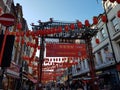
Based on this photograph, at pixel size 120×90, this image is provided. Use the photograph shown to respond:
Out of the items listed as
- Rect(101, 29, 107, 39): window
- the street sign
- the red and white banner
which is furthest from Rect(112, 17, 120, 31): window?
the street sign

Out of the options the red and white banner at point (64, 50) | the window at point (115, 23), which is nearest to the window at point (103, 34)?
the window at point (115, 23)

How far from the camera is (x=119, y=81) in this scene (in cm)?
1725

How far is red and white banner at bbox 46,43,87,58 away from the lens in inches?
618

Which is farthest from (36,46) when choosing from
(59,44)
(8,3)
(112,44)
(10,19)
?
(10,19)

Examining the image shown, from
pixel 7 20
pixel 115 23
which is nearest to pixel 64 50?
pixel 115 23

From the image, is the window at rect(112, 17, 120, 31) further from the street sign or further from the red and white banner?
the street sign

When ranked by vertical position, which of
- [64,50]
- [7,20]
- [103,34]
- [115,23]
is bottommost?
[7,20]

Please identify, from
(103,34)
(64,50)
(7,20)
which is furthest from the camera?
(103,34)

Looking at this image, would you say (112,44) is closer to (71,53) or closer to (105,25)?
(105,25)

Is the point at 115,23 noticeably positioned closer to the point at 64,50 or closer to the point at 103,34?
the point at 103,34

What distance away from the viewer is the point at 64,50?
1603 centimetres

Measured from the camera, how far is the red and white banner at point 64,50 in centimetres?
1569

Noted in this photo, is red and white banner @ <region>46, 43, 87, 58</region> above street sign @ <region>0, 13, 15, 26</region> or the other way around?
above

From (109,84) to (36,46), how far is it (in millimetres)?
10666
